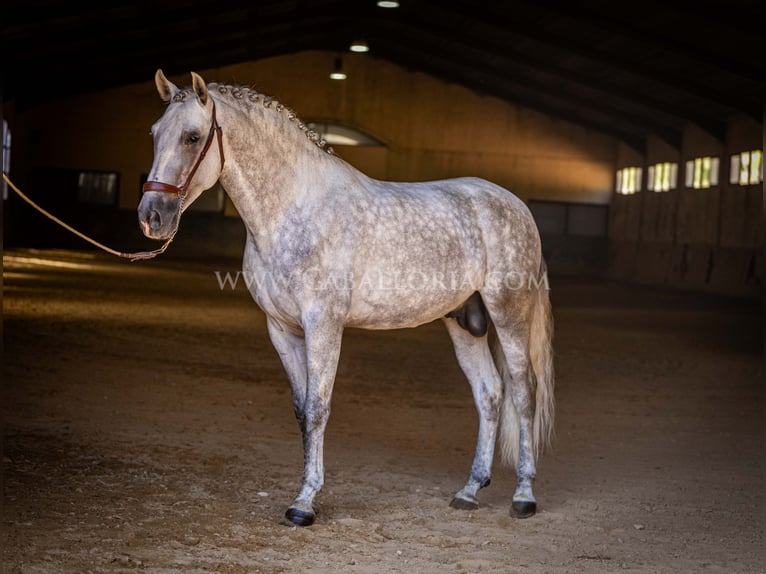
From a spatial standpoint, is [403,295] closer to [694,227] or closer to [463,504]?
[463,504]

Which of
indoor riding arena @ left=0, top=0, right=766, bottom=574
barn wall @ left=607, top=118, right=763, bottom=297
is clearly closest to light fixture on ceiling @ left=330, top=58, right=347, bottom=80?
indoor riding arena @ left=0, top=0, right=766, bottom=574

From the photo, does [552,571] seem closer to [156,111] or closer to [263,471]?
[263,471]

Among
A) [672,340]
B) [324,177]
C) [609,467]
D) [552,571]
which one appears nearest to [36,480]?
[324,177]

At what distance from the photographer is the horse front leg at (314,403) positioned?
4.25 meters

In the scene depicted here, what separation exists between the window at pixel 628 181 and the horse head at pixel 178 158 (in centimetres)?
2757

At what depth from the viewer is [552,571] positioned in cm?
371

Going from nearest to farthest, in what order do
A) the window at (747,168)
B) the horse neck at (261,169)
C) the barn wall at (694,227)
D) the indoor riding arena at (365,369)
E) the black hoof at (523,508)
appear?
the indoor riding arena at (365,369), the horse neck at (261,169), the black hoof at (523,508), the window at (747,168), the barn wall at (694,227)

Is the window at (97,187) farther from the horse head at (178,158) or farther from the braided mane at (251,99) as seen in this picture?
the horse head at (178,158)

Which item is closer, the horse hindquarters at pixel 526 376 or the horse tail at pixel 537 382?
the horse hindquarters at pixel 526 376

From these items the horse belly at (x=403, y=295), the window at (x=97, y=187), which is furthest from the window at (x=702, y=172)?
the horse belly at (x=403, y=295)

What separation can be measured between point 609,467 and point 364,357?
4.69m

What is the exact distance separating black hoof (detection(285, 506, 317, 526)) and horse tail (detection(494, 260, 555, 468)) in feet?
4.39

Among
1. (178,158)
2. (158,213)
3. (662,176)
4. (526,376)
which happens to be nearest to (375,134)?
(662,176)

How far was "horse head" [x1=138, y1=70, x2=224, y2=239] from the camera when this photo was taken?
396 cm
